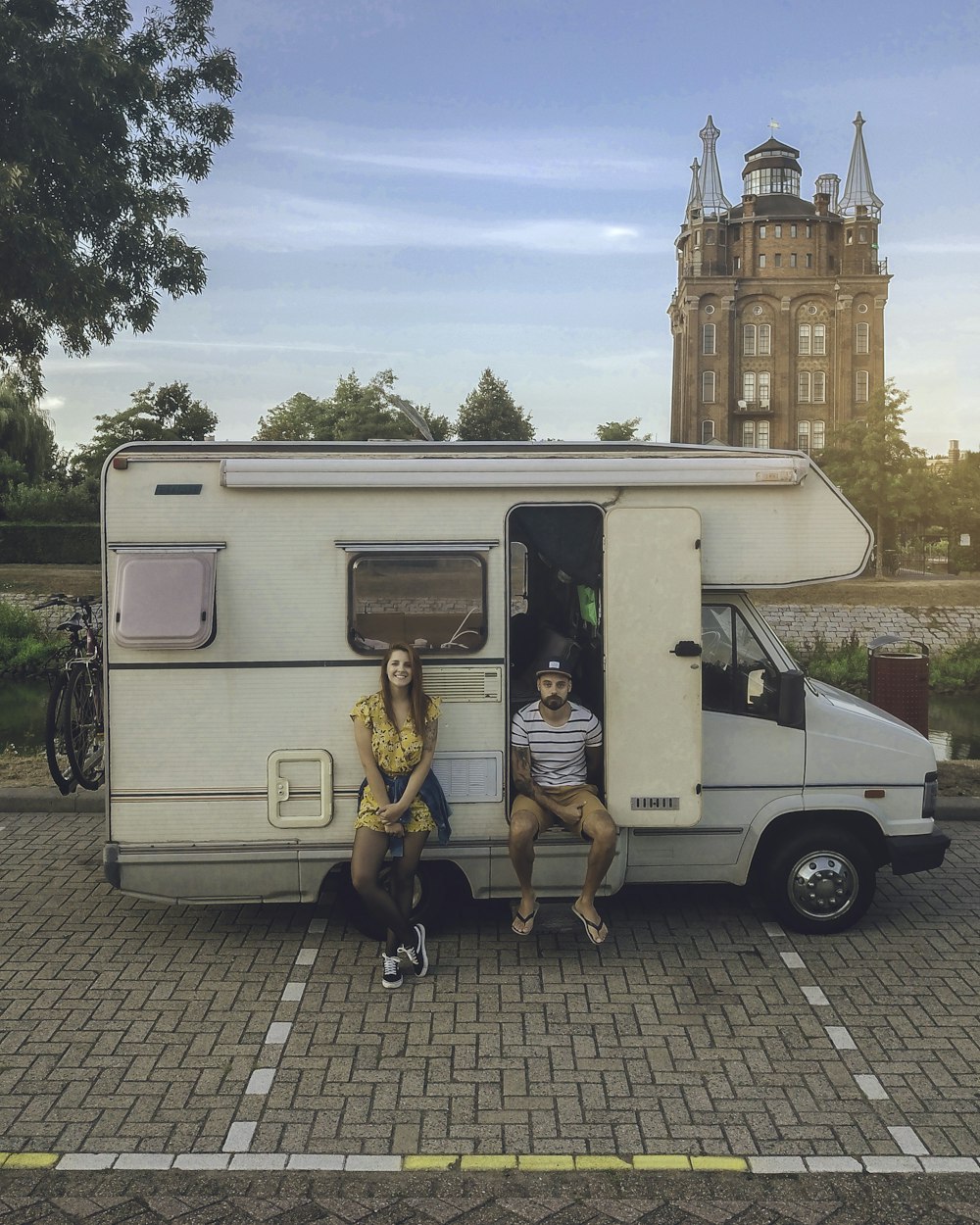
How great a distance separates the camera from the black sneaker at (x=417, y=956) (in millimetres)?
5984

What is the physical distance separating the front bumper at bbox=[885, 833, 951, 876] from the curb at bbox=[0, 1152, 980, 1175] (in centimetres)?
237

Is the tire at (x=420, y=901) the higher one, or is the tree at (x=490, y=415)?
the tree at (x=490, y=415)

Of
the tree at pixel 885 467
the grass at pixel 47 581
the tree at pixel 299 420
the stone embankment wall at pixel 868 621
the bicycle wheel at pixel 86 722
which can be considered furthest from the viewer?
the tree at pixel 299 420

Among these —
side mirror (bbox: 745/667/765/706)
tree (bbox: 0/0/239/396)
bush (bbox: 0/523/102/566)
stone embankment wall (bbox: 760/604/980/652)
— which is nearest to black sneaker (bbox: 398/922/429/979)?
side mirror (bbox: 745/667/765/706)

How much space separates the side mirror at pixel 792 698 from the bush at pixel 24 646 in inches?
716

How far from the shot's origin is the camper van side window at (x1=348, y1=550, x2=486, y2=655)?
241 inches

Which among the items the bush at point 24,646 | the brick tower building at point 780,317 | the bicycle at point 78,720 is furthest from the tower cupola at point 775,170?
the bicycle at point 78,720

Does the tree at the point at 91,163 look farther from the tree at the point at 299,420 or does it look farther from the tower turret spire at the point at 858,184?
the tower turret spire at the point at 858,184

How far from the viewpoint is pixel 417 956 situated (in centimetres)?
599

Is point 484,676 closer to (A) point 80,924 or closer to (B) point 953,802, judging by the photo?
(A) point 80,924

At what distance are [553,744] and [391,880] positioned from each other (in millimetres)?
1165

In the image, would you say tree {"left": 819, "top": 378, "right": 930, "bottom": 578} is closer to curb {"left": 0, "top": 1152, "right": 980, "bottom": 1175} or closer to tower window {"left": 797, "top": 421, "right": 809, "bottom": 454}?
tower window {"left": 797, "top": 421, "right": 809, "bottom": 454}

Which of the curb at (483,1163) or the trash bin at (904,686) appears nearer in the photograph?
the curb at (483,1163)

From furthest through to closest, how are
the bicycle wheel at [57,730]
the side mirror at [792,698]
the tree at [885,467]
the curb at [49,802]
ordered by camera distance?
the tree at [885,467] → the curb at [49,802] → the bicycle wheel at [57,730] → the side mirror at [792,698]
